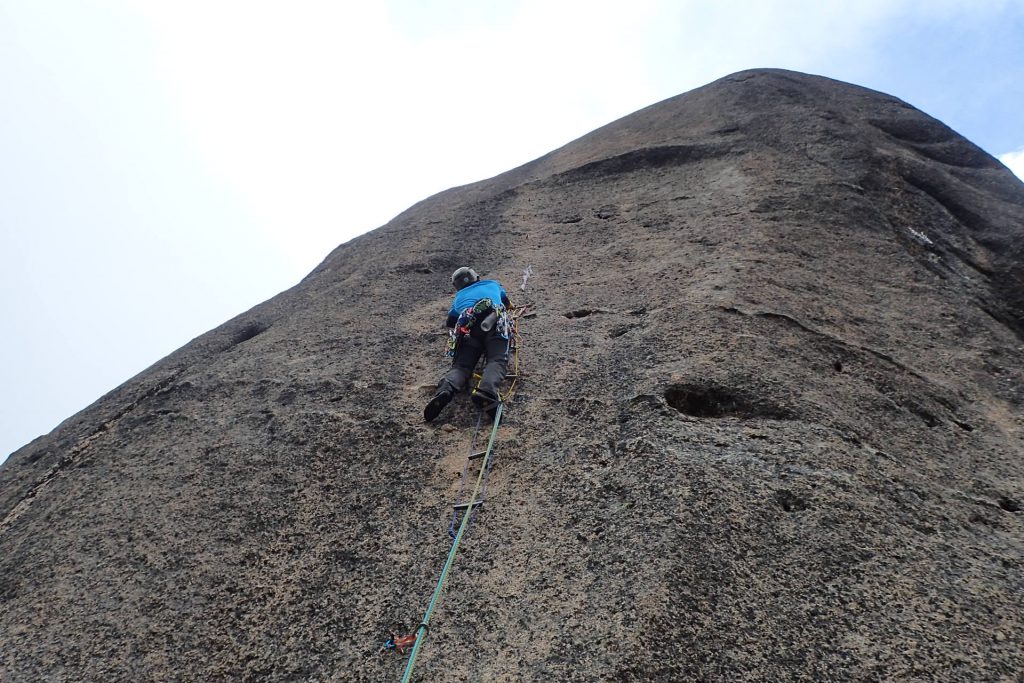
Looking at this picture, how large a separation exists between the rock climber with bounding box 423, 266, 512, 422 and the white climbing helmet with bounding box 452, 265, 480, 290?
0.27 m

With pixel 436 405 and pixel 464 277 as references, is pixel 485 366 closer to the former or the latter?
pixel 436 405

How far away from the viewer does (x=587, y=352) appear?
5.11 m

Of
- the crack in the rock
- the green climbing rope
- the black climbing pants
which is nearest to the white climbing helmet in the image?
the black climbing pants

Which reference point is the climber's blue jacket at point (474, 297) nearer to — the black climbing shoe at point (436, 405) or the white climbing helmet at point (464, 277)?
the white climbing helmet at point (464, 277)

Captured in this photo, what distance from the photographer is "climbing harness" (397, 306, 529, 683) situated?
10.8 ft

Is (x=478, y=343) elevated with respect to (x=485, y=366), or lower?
elevated

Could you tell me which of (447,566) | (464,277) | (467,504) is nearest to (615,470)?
(467,504)

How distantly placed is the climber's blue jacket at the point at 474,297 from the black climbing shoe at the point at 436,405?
849 millimetres

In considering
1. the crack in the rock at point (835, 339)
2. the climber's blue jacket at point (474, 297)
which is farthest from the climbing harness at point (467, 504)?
the crack in the rock at point (835, 339)

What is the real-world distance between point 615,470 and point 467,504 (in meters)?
0.74

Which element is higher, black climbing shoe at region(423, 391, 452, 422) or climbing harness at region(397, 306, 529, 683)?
black climbing shoe at region(423, 391, 452, 422)

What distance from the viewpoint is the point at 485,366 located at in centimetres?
510

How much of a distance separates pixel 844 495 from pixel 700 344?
53.0 inches

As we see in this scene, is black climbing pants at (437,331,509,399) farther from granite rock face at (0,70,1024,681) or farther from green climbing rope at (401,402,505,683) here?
green climbing rope at (401,402,505,683)
